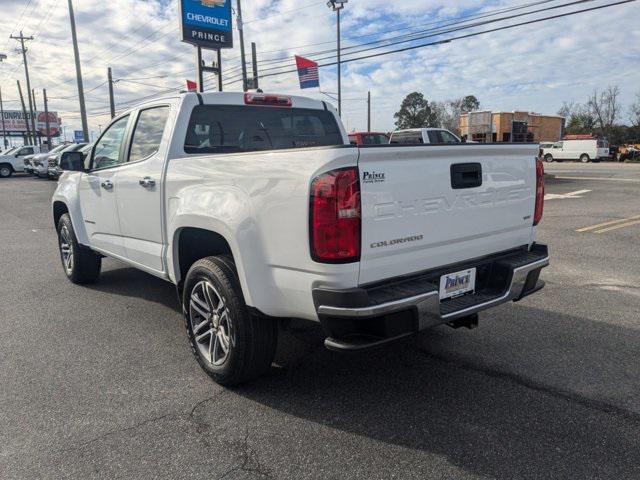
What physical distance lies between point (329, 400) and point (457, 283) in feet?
3.65

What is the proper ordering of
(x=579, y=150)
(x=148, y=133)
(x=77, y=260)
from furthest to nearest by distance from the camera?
(x=579, y=150) → (x=77, y=260) → (x=148, y=133)

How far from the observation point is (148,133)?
4355mm

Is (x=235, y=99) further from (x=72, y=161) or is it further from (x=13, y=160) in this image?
(x=13, y=160)

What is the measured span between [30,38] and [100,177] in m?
57.8

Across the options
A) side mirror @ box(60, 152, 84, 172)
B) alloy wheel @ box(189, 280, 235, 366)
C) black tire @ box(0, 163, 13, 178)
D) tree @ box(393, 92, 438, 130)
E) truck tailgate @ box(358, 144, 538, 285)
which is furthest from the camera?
tree @ box(393, 92, 438, 130)

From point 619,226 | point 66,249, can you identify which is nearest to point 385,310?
point 66,249

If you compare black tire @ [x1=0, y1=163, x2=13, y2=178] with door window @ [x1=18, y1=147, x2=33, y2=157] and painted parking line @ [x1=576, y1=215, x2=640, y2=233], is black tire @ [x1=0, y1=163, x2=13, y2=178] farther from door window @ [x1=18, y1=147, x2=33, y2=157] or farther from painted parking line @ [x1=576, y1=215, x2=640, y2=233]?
painted parking line @ [x1=576, y1=215, x2=640, y2=233]

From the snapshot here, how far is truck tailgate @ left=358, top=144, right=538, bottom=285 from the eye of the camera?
2.68 metres

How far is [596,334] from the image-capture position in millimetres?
4289

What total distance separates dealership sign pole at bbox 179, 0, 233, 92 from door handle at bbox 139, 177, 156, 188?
19568 mm

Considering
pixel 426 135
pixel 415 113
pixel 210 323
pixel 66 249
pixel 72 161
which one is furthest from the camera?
pixel 415 113

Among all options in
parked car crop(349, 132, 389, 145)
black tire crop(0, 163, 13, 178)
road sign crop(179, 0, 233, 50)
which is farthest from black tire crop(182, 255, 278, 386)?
black tire crop(0, 163, 13, 178)

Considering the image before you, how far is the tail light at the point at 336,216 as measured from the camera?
256cm

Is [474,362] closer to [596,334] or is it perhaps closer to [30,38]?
[596,334]
